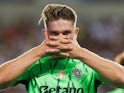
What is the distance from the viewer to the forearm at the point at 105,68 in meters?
4.64

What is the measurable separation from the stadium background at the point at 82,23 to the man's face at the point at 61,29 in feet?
24.9

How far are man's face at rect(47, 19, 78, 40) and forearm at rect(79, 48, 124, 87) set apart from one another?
0.18 metres

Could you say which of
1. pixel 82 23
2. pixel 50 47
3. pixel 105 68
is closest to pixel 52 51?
pixel 50 47

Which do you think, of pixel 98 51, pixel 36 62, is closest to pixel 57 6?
pixel 36 62

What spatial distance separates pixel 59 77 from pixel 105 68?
16.6 inches

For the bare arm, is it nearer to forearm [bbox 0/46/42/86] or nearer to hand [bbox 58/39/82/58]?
forearm [bbox 0/46/42/86]

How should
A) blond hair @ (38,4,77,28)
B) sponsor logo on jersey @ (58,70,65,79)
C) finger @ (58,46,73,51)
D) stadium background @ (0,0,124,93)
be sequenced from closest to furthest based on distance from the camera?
finger @ (58,46,73,51), blond hair @ (38,4,77,28), sponsor logo on jersey @ (58,70,65,79), stadium background @ (0,0,124,93)

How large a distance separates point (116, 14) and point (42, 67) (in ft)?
29.1

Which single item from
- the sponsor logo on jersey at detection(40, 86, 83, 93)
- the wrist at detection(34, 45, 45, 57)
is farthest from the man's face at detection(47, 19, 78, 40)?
the sponsor logo on jersey at detection(40, 86, 83, 93)

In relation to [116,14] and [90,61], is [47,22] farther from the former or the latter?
[116,14]

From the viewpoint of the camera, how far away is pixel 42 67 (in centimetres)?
488

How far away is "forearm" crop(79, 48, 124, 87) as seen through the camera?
4641mm

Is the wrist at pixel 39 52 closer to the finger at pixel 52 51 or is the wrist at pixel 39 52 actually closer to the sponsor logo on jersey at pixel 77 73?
the finger at pixel 52 51

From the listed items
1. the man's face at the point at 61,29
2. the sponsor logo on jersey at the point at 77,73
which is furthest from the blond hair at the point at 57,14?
the sponsor logo on jersey at the point at 77,73
